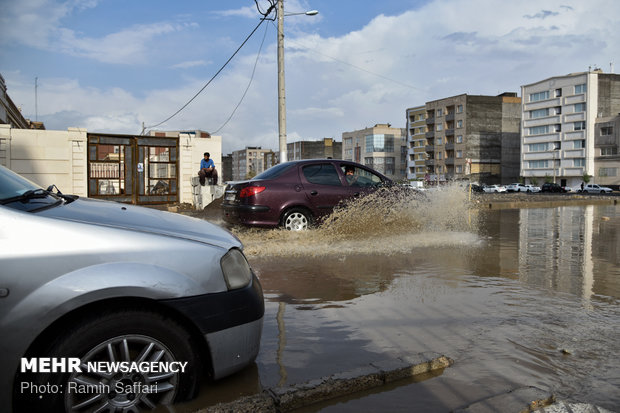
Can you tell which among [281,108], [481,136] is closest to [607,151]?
[481,136]

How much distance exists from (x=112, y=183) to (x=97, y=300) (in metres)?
18.6

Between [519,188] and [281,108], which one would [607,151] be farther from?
[281,108]

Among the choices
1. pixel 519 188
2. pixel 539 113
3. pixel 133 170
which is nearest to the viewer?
pixel 133 170

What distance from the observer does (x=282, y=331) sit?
4129mm

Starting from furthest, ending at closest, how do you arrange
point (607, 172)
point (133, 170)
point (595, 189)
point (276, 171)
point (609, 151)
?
point (609, 151) < point (607, 172) < point (595, 189) < point (133, 170) < point (276, 171)

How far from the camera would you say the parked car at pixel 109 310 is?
2299mm

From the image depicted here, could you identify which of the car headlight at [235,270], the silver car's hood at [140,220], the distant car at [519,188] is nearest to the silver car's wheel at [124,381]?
the car headlight at [235,270]

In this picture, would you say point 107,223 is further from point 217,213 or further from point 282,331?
point 217,213

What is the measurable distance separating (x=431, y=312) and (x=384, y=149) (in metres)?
121

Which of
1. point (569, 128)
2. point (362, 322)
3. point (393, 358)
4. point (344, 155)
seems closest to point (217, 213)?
point (362, 322)

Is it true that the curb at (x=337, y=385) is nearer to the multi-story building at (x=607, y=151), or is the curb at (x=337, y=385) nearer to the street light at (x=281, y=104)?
the street light at (x=281, y=104)

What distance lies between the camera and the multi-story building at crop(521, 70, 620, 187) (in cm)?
8181

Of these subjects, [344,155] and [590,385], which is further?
[344,155]

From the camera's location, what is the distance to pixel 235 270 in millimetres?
2877
